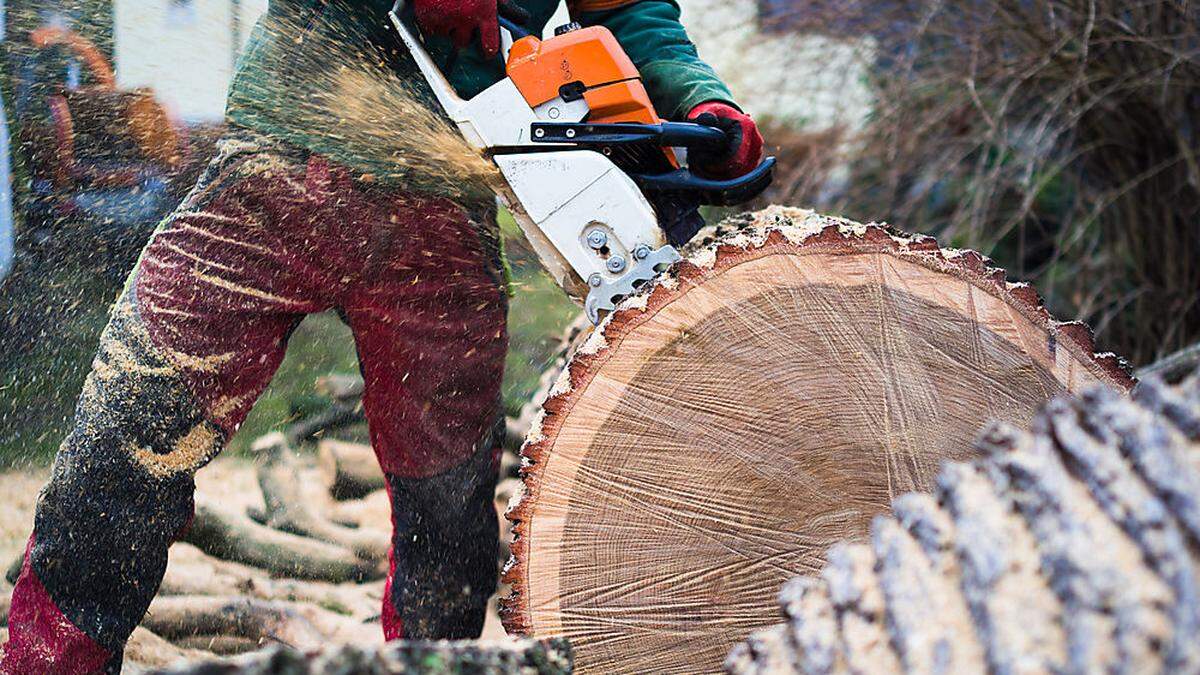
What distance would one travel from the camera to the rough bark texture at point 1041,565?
0.80 m

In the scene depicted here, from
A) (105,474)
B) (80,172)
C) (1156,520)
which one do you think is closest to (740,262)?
(1156,520)

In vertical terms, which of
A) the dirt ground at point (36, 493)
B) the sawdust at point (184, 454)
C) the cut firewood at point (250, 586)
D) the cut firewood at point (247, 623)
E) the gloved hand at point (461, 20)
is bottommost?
the dirt ground at point (36, 493)

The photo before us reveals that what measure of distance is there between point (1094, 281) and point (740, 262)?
2.82 metres

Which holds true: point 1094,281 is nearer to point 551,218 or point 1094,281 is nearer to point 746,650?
point 551,218

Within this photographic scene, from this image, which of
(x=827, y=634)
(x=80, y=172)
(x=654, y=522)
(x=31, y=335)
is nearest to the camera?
(x=827, y=634)

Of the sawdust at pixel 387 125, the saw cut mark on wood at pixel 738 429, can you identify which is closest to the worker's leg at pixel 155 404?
the sawdust at pixel 387 125

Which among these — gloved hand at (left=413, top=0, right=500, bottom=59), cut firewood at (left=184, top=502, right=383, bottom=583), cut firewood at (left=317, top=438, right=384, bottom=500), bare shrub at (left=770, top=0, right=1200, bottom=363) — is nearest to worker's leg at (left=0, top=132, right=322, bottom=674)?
gloved hand at (left=413, top=0, right=500, bottom=59)

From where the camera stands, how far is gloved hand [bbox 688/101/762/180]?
1815 mm

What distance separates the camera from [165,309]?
183 cm

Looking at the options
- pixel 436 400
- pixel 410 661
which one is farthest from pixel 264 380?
pixel 410 661

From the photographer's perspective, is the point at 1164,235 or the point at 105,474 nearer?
the point at 105,474

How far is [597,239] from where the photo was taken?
67.7 inches

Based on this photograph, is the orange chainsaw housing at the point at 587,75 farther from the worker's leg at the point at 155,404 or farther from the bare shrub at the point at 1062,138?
the bare shrub at the point at 1062,138

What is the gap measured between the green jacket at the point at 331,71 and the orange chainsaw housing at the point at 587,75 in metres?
0.22
